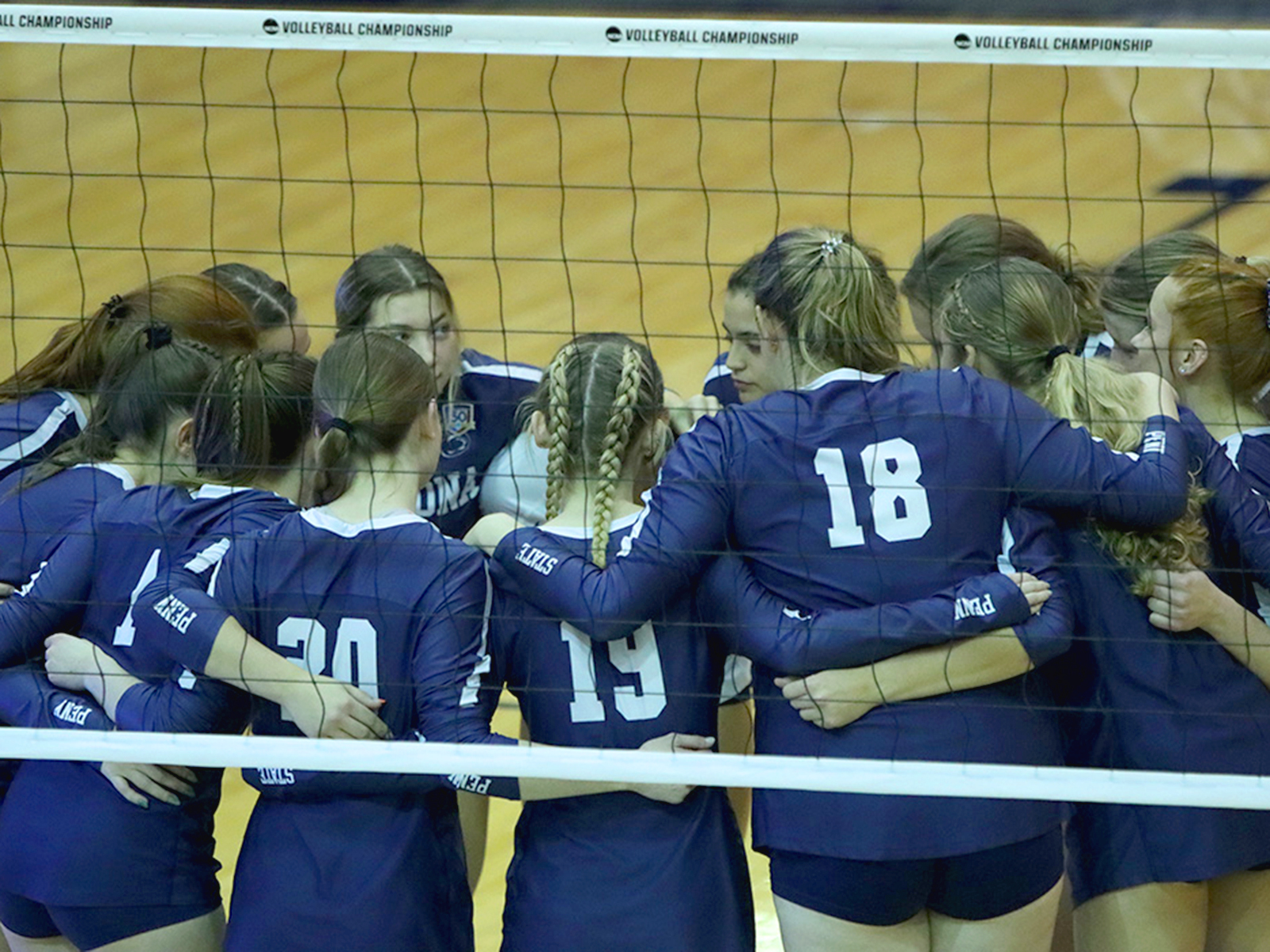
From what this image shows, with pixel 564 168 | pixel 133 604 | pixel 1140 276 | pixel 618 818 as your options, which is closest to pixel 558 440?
pixel 618 818

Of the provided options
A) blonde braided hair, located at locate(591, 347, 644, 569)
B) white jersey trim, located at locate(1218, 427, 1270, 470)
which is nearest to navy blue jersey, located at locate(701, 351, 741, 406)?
blonde braided hair, located at locate(591, 347, 644, 569)

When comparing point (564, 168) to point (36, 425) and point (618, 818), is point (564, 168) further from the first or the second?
point (618, 818)

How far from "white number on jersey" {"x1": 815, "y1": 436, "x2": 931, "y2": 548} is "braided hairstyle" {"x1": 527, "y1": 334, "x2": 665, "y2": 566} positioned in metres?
0.30

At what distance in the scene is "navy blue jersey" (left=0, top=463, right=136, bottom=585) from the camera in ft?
8.20

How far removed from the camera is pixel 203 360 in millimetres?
2572

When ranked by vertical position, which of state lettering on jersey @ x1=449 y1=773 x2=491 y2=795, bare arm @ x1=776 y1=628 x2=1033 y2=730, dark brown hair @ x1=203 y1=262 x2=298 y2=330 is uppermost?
dark brown hair @ x1=203 y1=262 x2=298 y2=330

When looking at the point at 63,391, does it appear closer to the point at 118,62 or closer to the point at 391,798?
the point at 391,798

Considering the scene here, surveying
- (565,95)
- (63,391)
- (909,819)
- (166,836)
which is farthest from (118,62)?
(909,819)

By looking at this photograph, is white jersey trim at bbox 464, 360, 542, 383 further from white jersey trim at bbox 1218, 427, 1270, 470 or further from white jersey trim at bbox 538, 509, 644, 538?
white jersey trim at bbox 1218, 427, 1270, 470

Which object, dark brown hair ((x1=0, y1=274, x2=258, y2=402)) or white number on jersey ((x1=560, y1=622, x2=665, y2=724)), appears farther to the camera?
dark brown hair ((x1=0, y1=274, x2=258, y2=402))

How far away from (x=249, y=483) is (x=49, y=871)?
659 millimetres

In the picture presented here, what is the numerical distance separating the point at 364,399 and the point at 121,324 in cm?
67

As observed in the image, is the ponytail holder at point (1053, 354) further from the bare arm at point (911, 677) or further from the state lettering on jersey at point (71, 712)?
the state lettering on jersey at point (71, 712)

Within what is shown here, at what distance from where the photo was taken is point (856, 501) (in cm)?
220
